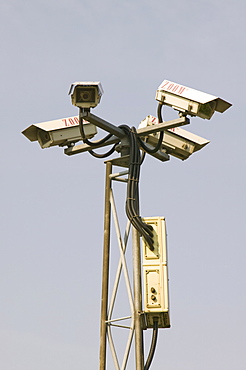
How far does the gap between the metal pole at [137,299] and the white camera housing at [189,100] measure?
6.50ft

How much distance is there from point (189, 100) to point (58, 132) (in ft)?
7.70

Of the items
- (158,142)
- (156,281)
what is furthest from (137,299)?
(158,142)

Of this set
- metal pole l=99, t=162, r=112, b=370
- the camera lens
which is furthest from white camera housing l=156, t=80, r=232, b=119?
metal pole l=99, t=162, r=112, b=370

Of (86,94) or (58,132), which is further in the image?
(58,132)

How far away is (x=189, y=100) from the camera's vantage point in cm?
1402

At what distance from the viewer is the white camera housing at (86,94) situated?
545 inches

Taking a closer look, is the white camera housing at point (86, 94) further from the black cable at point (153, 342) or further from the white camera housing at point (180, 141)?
the black cable at point (153, 342)

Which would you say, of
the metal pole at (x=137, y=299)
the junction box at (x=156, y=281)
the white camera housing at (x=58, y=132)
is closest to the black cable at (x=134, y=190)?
the junction box at (x=156, y=281)

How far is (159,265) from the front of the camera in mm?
13859

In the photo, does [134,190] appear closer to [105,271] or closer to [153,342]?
[105,271]

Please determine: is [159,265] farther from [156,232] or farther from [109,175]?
[109,175]

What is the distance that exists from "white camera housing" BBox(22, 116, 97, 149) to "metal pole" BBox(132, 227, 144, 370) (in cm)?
199

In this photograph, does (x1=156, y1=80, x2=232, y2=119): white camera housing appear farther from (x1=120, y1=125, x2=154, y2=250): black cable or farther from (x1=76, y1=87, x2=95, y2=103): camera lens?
(x1=76, y1=87, x2=95, y2=103): camera lens

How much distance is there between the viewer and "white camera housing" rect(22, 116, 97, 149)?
15125 mm
